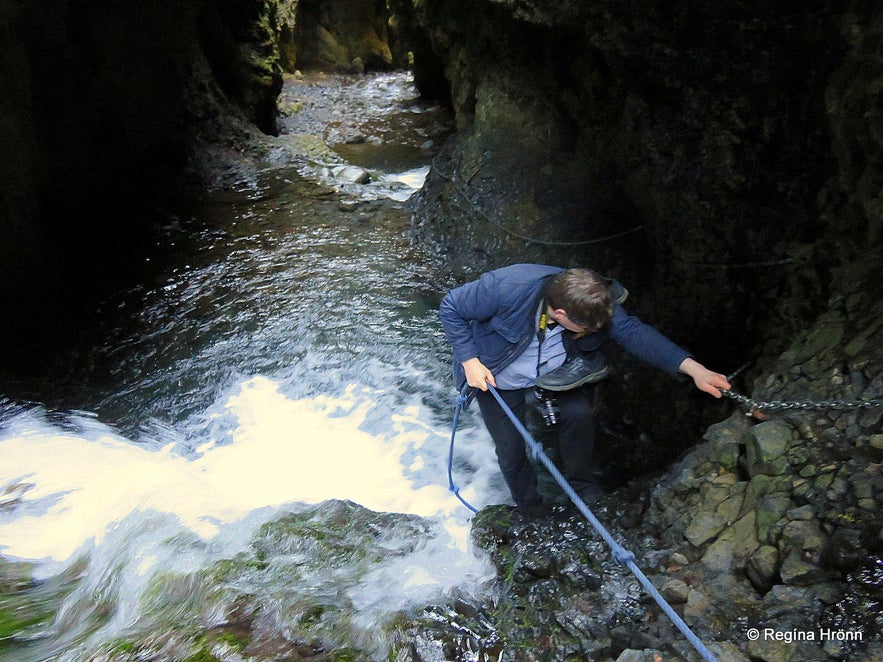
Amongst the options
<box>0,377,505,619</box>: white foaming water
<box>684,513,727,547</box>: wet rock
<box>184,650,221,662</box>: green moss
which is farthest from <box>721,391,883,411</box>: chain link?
<box>184,650,221,662</box>: green moss

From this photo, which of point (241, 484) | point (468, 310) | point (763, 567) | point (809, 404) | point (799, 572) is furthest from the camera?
point (241, 484)

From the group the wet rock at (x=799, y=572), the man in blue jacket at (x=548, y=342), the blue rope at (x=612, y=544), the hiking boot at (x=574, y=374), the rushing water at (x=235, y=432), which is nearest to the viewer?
the blue rope at (x=612, y=544)

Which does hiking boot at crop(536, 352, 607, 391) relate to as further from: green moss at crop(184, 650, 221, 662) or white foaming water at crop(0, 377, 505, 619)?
green moss at crop(184, 650, 221, 662)

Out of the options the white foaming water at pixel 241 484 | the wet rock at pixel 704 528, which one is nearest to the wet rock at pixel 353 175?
the white foaming water at pixel 241 484

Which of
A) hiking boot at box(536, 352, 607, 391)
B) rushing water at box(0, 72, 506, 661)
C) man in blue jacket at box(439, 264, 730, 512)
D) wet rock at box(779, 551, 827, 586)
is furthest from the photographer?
rushing water at box(0, 72, 506, 661)

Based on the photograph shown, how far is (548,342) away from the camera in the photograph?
123 inches

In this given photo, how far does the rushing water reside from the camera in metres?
3.43

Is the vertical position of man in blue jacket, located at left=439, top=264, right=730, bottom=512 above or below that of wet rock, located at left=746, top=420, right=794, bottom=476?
above

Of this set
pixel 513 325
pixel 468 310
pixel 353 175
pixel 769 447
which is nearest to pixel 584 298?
pixel 513 325

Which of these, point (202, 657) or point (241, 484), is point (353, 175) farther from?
point (202, 657)

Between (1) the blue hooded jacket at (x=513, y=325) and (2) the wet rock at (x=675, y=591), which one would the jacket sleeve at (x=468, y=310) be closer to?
(1) the blue hooded jacket at (x=513, y=325)

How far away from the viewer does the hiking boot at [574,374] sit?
3.09 m

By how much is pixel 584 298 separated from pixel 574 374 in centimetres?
53

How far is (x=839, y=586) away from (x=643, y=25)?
363 cm
